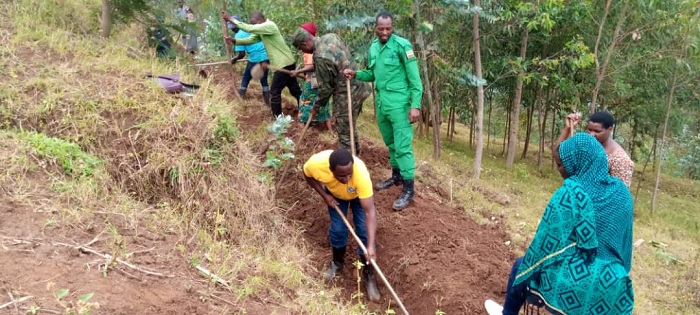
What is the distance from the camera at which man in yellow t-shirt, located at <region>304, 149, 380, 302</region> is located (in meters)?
3.59

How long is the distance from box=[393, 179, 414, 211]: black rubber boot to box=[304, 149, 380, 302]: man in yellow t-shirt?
806 millimetres

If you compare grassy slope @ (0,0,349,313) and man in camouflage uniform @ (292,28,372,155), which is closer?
grassy slope @ (0,0,349,313)

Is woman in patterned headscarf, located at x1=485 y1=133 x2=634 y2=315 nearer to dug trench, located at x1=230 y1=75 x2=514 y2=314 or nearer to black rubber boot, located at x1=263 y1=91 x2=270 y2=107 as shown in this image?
dug trench, located at x1=230 y1=75 x2=514 y2=314


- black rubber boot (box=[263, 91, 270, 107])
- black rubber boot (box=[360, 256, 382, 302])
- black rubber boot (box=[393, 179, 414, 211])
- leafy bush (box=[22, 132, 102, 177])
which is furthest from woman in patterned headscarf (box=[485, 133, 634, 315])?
black rubber boot (box=[263, 91, 270, 107])

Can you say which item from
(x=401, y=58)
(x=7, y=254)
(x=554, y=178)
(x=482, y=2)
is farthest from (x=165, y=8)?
(x=554, y=178)

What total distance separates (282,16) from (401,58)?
155 inches

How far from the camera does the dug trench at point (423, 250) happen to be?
161 inches

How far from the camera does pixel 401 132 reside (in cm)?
479

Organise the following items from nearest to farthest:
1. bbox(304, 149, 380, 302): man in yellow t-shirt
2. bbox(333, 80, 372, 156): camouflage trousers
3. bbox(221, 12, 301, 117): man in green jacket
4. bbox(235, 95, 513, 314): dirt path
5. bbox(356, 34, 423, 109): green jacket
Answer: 1. bbox(304, 149, 380, 302): man in yellow t-shirt
2. bbox(235, 95, 513, 314): dirt path
3. bbox(356, 34, 423, 109): green jacket
4. bbox(333, 80, 372, 156): camouflage trousers
5. bbox(221, 12, 301, 117): man in green jacket

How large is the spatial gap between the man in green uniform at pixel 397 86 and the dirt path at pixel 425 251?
31 cm

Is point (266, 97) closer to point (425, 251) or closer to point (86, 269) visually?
point (425, 251)

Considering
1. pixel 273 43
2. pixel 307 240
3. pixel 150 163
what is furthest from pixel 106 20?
pixel 307 240

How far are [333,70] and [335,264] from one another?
202 cm

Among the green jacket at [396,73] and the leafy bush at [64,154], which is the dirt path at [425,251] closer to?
the green jacket at [396,73]
